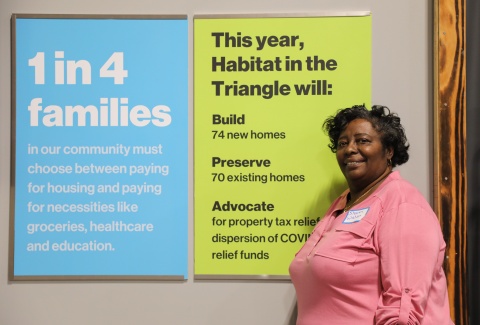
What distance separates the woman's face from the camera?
1.77 meters

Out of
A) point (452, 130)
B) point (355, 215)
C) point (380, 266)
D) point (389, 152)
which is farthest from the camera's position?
point (452, 130)

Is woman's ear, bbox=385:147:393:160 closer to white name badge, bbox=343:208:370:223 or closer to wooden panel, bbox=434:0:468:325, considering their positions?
white name badge, bbox=343:208:370:223

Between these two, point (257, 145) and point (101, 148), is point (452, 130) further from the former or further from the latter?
point (101, 148)

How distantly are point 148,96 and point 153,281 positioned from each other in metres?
0.81

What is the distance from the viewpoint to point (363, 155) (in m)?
1.77

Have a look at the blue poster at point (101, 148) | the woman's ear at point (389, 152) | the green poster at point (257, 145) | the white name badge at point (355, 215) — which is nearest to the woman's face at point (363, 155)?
the woman's ear at point (389, 152)

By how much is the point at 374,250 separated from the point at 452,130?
778 mm

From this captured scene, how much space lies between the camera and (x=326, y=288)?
1.67 meters

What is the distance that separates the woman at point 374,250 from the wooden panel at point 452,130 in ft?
1.22

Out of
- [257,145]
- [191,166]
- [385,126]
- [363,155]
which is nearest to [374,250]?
[363,155]

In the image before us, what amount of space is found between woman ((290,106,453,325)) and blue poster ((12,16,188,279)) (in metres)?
0.70

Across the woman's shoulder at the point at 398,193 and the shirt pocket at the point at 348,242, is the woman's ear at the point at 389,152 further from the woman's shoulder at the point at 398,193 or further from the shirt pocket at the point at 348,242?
the shirt pocket at the point at 348,242

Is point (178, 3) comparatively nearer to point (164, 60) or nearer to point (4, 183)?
point (164, 60)

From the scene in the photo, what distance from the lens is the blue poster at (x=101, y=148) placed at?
2.18m
